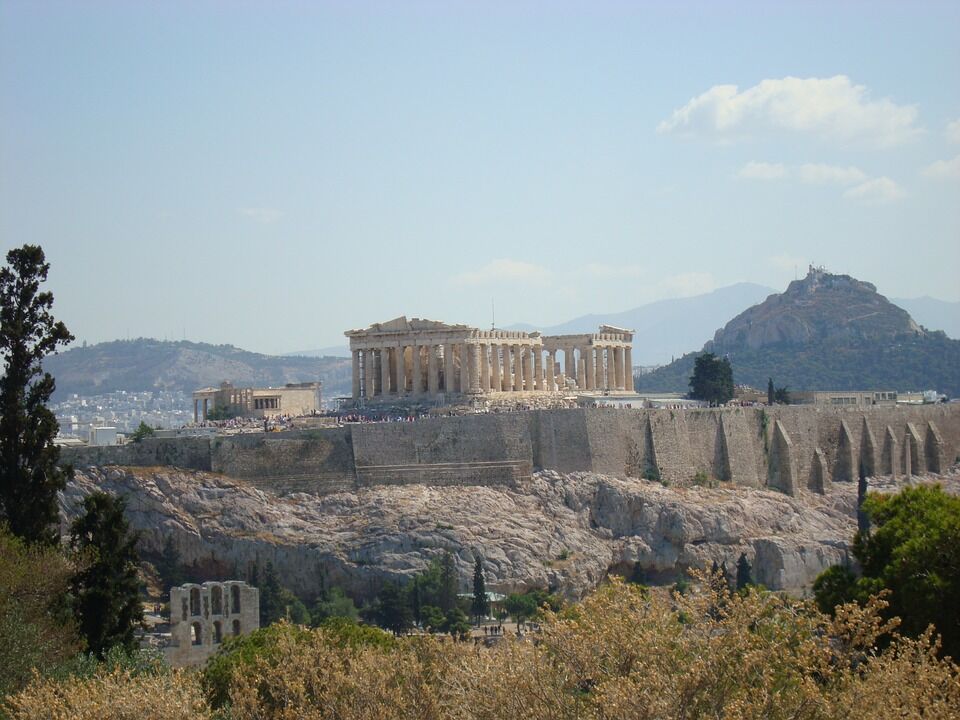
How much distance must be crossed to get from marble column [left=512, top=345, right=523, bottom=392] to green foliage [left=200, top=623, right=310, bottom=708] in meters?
36.7

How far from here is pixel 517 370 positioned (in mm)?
83062

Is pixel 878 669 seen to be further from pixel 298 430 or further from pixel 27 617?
pixel 298 430

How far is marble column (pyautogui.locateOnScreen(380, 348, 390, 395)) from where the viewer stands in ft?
261

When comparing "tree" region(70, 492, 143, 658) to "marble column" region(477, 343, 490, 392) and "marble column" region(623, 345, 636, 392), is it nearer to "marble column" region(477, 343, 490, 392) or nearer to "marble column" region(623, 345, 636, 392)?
"marble column" region(477, 343, 490, 392)

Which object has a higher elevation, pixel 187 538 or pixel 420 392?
pixel 420 392

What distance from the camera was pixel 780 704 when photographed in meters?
25.7

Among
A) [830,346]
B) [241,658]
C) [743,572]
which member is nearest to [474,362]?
[743,572]

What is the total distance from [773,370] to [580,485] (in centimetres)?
9352

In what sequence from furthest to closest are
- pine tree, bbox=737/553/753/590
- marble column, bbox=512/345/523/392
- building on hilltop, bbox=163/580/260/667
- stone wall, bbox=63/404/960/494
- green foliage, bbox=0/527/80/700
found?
marble column, bbox=512/345/523/392 < pine tree, bbox=737/553/753/590 < stone wall, bbox=63/404/960/494 < building on hilltop, bbox=163/580/260/667 < green foliage, bbox=0/527/80/700

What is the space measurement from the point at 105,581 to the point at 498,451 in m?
27.3

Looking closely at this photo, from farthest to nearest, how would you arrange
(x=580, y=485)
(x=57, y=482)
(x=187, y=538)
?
1. (x=580, y=485)
2. (x=187, y=538)
3. (x=57, y=482)

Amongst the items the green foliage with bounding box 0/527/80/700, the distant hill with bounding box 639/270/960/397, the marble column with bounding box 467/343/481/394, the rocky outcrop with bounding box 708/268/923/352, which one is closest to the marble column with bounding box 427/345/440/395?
the marble column with bounding box 467/343/481/394

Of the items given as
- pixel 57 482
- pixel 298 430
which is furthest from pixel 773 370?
pixel 57 482

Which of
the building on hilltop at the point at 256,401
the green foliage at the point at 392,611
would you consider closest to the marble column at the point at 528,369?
the building on hilltop at the point at 256,401
